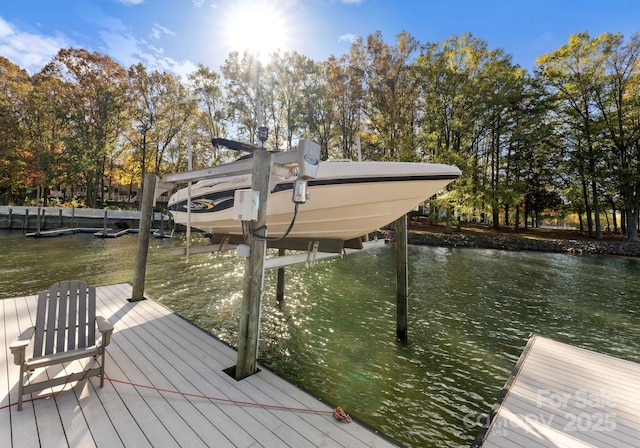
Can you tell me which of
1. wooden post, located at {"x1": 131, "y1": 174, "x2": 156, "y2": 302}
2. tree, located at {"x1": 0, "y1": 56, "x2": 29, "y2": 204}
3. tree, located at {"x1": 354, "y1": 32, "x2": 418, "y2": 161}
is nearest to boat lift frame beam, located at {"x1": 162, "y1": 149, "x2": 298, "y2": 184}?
wooden post, located at {"x1": 131, "y1": 174, "x2": 156, "y2": 302}

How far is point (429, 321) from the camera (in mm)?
6973

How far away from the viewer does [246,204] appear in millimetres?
3166

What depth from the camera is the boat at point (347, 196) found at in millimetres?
4352

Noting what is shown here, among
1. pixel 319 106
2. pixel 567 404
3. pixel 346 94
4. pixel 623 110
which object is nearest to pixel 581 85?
pixel 623 110

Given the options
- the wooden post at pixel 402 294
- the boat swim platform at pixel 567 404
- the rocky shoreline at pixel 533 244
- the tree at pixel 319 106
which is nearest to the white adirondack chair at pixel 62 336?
the boat swim platform at pixel 567 404

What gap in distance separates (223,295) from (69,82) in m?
32.2

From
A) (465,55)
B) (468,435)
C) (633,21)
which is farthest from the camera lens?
(465,55)

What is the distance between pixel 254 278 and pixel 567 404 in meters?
4.03

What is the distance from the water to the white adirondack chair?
268cm

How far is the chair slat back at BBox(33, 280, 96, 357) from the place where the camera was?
2.82 m

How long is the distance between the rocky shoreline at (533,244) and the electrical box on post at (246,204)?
21571 mm

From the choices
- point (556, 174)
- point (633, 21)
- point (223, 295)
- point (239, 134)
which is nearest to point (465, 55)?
point (633, 21)

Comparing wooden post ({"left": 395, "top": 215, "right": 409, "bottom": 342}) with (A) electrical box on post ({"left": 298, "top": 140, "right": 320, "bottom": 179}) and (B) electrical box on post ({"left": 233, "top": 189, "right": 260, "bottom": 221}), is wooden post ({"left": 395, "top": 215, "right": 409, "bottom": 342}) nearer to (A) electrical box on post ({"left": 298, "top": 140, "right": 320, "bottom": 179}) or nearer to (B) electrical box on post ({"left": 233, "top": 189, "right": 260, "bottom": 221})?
(A) electrical box on post ({"left": 298, "top": 140, "right": 320, "bottom": 179})

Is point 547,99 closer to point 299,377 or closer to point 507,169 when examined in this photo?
point 507,169
